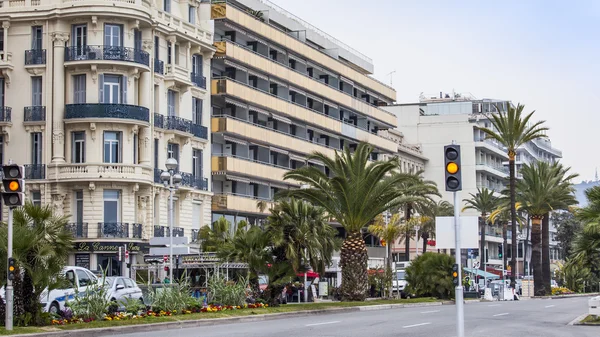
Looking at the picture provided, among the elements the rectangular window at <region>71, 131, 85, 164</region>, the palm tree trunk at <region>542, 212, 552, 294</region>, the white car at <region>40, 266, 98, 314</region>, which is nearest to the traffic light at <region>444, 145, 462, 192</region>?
the white car at <region>40, 266, 98, 314</region>

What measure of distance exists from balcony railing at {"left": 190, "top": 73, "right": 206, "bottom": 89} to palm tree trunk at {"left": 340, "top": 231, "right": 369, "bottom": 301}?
1949cm

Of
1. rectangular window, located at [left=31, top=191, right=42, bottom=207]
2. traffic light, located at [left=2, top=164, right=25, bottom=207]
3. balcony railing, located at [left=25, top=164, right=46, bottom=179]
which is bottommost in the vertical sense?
traffic light, located at [left=2, top=164, right=25, bottom=207]

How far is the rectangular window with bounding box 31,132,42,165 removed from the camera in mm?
57875

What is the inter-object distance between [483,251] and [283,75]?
1912 inches

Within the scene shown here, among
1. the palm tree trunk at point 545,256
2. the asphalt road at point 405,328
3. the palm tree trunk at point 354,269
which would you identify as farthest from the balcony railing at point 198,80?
the asphalt road at point 405,328

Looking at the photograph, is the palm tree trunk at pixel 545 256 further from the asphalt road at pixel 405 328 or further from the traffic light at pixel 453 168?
the traffic light at pixel 453 168

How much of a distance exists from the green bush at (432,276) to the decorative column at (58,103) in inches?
782

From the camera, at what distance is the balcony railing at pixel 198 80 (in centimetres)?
6419

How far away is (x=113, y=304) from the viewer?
103ft

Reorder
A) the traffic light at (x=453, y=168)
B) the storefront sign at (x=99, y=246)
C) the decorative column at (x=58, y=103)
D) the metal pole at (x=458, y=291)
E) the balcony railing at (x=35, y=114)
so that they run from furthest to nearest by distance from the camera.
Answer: the balcony railing at (x=35, y=114), the decorative column at (x=58, y=103), the storefront sign at (x=99, y=246), the metal pole at (x=458, y=291), the traffic light at (x=453, y=168)

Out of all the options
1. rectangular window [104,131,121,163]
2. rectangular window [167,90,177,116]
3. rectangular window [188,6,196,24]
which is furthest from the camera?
rectangular window [188,6,196,24]

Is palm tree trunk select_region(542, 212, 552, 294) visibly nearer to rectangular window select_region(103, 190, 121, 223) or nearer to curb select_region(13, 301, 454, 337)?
rectangular window select_region(103, 190, 121, 223)

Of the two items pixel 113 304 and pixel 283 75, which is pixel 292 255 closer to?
pixel 113 304

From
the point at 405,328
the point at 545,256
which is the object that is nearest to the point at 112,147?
the point at 405,328
